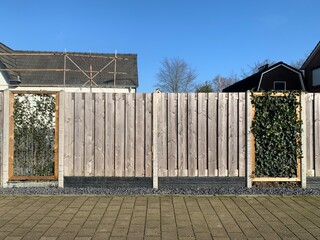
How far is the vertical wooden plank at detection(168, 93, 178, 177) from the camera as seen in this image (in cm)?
809

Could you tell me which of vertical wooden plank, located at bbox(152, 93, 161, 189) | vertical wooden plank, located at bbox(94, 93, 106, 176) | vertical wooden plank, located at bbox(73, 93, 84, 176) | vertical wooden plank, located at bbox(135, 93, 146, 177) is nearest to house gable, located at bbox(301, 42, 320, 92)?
vertical wooden plank, located at bbox(152, 93, 161, 189)

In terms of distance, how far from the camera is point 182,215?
614 cm

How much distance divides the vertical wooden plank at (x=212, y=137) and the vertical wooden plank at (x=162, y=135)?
917 mm

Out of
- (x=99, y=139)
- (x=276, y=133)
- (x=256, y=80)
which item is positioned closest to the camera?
(x=276, y=133)

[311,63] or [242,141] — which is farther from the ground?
[311,63]

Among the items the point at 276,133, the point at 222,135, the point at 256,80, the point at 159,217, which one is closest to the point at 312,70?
the point at 256,80

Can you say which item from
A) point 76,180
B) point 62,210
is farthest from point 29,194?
point 62,210

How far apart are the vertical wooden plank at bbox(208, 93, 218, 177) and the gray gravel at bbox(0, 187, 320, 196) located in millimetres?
466

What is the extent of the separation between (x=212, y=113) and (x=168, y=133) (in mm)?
1031

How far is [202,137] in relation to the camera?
319 inches

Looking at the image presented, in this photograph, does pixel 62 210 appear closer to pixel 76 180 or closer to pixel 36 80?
pixel 76 180

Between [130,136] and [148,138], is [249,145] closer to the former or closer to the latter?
[148,138]

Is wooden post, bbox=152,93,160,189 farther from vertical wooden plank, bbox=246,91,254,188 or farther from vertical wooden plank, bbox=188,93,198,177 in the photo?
vertical wooden plank, bbox=246,91,254,188

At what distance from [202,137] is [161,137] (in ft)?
2.86
